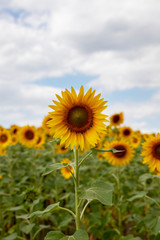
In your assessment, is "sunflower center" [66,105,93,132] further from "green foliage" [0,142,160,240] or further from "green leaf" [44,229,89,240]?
"green leaf" [44,229,89,240]

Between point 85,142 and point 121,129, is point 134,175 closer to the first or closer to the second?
point 121,129

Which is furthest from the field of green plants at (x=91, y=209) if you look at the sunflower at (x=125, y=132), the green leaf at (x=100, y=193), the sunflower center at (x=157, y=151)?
the sunflower at (x=125, y=132)

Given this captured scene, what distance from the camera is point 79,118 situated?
276 cm

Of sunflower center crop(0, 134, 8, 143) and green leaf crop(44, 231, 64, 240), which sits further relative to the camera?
sunflower center crop(0, 134, 8, 143)

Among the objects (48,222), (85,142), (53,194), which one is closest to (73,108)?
(85,142)

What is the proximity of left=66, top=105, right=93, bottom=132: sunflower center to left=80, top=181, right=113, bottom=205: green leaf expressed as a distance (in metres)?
0.58

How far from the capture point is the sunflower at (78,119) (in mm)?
2703

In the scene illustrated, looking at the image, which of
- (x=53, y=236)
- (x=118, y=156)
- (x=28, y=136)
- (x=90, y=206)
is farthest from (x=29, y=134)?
(x=53, y=236)

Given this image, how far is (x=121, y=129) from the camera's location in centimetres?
805

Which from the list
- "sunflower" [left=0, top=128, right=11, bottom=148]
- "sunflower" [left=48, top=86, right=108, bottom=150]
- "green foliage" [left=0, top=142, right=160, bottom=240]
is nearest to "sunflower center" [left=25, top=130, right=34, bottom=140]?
"sunflower" [left=0, top=128, right=11, bottom=148]

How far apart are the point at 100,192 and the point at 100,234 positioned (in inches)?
101

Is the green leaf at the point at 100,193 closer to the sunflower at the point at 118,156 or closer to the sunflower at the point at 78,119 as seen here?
the sunflower at the point at 78,119

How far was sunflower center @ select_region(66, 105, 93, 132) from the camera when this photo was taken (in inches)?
109

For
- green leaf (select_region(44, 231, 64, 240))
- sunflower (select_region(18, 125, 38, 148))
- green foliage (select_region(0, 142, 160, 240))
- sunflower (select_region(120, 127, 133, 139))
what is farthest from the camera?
sunflower (select_region(120, 127, 133, 139))
